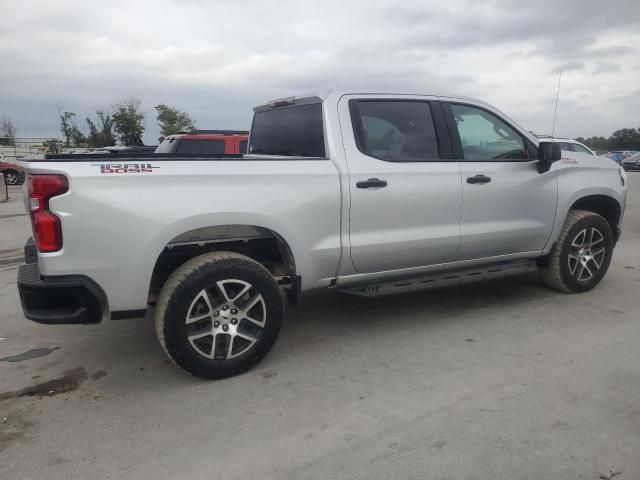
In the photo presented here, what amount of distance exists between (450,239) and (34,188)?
116 inches

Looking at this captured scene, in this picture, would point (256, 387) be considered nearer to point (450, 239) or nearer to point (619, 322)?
point (450, 239)

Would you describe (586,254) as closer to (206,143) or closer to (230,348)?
(230,348)

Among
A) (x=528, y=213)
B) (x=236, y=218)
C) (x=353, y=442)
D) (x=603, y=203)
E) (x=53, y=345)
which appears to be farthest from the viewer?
(x=603, y=203)

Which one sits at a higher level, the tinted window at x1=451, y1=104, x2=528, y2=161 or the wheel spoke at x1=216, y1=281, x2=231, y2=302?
the tinted window at x1=451, y1=104, x2=528, y2=161

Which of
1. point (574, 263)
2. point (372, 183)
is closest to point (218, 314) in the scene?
point (372, 183)

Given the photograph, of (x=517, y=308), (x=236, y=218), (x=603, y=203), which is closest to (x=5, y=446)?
(x=236, y=218)

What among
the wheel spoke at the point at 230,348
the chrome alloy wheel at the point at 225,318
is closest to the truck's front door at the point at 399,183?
the chrome alloy wheel at the point at 225,318

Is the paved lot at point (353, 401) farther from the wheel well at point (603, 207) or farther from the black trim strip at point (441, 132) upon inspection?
the black trim strip at point (441, 132)

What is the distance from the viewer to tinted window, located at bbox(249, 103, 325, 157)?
3.93m

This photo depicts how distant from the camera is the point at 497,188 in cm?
435

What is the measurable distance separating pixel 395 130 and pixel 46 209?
8.26 ft

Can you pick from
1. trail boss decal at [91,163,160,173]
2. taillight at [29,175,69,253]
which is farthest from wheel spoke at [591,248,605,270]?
taillight at [29,175,69,253]

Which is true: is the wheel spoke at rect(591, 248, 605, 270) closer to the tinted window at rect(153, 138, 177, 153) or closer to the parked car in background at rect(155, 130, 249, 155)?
the parked car in background at rect(155, 130, 249, 155)

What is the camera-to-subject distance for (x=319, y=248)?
3652mm
